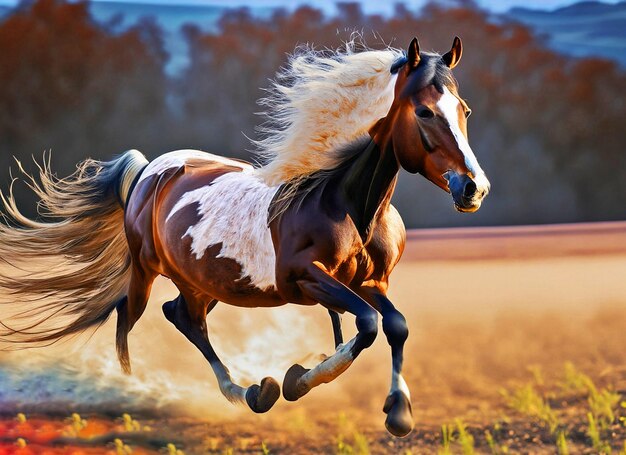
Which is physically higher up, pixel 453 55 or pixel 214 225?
pixel 453 55

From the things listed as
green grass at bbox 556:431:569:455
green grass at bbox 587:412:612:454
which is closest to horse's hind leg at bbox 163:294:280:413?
green grass at bbox 556:431:569:455

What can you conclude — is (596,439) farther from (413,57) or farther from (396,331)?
(413,57)

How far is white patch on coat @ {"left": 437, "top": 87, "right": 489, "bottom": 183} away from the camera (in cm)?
260

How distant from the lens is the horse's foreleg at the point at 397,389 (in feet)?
8.71

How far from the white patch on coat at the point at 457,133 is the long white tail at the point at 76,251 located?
1.70 metres

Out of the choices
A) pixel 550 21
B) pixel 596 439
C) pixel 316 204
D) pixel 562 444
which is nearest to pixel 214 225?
pixel 316 204

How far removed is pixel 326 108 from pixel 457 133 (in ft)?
1.72

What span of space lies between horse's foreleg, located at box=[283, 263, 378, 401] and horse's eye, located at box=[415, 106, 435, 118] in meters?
0.54

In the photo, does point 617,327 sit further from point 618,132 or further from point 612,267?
point 618,132

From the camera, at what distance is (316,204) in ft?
9.73

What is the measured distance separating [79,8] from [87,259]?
2.84m

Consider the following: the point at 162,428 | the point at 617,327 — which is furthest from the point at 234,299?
the point at 617,327

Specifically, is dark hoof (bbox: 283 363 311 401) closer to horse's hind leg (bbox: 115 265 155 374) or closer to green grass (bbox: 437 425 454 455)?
horse's hind leg (bbox: 115 265 155 374)

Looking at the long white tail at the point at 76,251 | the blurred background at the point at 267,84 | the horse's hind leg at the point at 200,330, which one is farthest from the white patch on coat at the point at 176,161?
the blurred background at the point at 267,84
